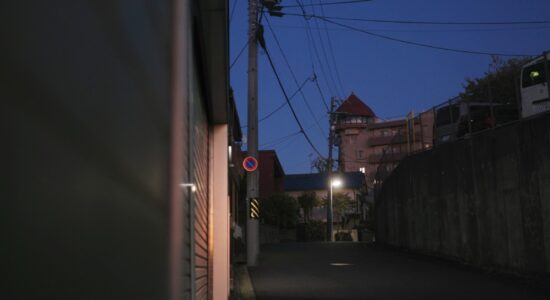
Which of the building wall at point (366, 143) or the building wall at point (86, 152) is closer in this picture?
the building wall at point (86, 152)

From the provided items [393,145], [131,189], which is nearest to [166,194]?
[131,189]

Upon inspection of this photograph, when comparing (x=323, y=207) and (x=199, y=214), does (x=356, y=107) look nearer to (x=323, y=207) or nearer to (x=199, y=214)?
(x=323, y=207)

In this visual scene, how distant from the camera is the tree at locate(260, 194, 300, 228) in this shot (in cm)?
3797

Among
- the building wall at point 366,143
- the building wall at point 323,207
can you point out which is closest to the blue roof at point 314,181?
the building wall at point 323,207

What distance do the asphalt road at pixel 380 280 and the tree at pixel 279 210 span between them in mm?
19483

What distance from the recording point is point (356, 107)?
81625 mm

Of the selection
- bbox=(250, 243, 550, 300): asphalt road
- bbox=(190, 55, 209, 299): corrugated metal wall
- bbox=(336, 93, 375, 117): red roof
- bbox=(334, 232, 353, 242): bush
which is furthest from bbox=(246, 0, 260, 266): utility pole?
bbox=(336, 93, 375, 117): red roof

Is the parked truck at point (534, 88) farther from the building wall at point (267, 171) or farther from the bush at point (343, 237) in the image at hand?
the bush at point (343, 237)

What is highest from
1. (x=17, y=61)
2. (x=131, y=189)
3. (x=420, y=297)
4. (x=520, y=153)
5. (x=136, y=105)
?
(x=520, y=153)

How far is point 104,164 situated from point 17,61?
463mm

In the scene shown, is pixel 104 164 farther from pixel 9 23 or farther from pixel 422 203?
pixel 422 203

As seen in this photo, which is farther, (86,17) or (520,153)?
(520,153)

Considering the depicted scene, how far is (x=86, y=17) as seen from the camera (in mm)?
1216

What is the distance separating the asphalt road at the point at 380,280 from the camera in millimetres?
10180
